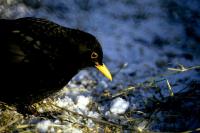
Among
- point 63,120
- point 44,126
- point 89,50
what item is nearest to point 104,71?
point 89,50

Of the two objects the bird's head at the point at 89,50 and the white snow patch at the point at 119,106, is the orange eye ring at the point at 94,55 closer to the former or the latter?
the bird's head at the point at 89,50

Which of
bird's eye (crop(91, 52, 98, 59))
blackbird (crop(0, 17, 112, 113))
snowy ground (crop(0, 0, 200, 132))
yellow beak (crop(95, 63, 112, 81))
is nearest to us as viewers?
blackbird (crop(0, 17, 112, 113))

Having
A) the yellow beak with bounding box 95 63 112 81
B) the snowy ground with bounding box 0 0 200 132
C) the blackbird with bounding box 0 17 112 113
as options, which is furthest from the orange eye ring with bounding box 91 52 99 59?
the snowy ground with bounding box 0 0 200 132

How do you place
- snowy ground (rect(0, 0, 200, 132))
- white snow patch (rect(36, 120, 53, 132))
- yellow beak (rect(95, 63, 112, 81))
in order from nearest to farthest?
white snow patch (rect(36, 120, 53, 132)), yellow beak (rect(95, 63, 112, 81)), snowy ground (rect(0, 0, 200, 132))

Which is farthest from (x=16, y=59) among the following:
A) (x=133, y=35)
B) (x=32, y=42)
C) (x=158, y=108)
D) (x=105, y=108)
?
(x=133, y=35)

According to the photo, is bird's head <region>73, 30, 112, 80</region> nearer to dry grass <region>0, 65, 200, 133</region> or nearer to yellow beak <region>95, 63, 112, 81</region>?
yellow beak <region>95, 63, 112, 81</region>

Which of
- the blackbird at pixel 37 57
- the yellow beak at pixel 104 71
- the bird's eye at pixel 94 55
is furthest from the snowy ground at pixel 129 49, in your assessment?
the bird's eye at pixel 94 55
